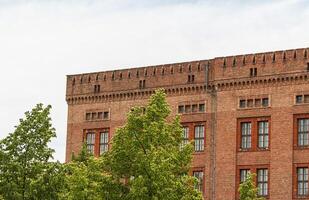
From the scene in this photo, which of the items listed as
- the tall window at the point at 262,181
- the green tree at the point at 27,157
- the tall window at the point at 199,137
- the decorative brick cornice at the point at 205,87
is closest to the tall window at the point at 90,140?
the decorative brick cornice at the point at 205,87

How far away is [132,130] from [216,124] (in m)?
25.2

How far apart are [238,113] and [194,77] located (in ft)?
14.3

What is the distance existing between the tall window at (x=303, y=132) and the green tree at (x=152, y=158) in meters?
21.3

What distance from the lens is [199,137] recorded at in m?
66.2

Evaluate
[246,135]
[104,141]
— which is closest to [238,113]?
[246,135]

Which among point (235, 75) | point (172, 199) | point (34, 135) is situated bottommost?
point (172, 199)

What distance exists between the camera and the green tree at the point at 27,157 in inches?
1660

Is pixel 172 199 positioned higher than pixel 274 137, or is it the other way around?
pixel 274 137

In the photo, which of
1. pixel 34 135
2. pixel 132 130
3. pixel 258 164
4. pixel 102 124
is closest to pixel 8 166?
pixel 34 135

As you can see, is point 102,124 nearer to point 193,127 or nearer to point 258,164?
point 193,127

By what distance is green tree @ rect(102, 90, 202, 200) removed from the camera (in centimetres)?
3872

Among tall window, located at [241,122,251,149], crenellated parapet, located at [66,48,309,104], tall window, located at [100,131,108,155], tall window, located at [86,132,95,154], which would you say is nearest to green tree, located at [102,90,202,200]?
crenellated parapet, located at [66,48,309,104]

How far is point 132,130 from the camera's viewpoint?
1601 inches

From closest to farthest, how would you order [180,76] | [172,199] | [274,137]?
1. [172,199]
2. [274,137]
3. [180,76]
